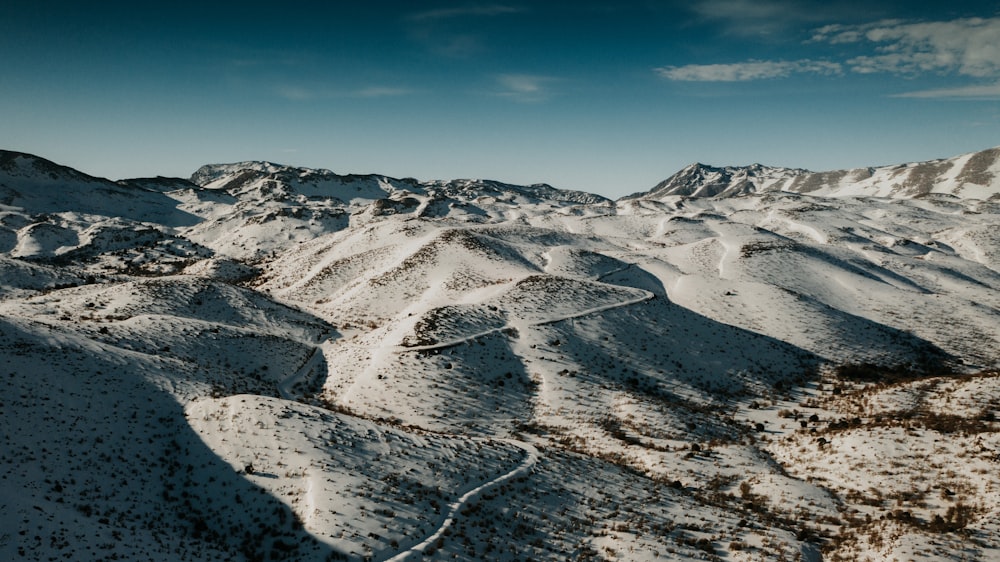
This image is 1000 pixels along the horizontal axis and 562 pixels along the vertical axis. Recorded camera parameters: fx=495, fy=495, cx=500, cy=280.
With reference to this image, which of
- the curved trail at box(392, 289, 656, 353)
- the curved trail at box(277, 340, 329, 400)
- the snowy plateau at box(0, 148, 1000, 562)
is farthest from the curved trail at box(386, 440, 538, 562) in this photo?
the curved trail at box(277, 340, 329, 400)

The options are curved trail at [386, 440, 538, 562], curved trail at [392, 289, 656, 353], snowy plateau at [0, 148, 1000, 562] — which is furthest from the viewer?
curved trail at [392, 289, 656, 353]

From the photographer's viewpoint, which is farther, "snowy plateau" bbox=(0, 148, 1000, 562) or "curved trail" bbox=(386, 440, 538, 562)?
"snowy plateau" bbox=(0, 148, 1000, 562)

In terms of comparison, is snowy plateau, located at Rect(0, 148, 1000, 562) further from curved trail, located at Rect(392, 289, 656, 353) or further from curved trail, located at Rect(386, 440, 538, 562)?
curved trail, located at Rect(392, 289, 656, 353)

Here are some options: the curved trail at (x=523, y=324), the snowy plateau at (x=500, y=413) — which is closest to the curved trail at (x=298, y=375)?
the snowy plateau at (x=500, y=413)

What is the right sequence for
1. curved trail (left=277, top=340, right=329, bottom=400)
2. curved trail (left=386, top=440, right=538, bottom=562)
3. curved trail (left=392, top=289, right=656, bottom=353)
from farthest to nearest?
1. curved trail (left=392, top=289, right=656, bottom=353)
2. curved trail (left=277, top=340, right=329, bottom=400)
3. curved trail (left=386, top=440, right=538, bottom=562)

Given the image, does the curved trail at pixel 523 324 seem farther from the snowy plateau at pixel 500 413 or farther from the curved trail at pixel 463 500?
the curved trail at pixel 463 500

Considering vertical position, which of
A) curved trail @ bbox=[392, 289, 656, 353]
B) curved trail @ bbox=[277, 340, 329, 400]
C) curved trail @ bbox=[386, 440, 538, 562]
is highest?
curved trail @ bbox=[392, 289, 656, 353]
